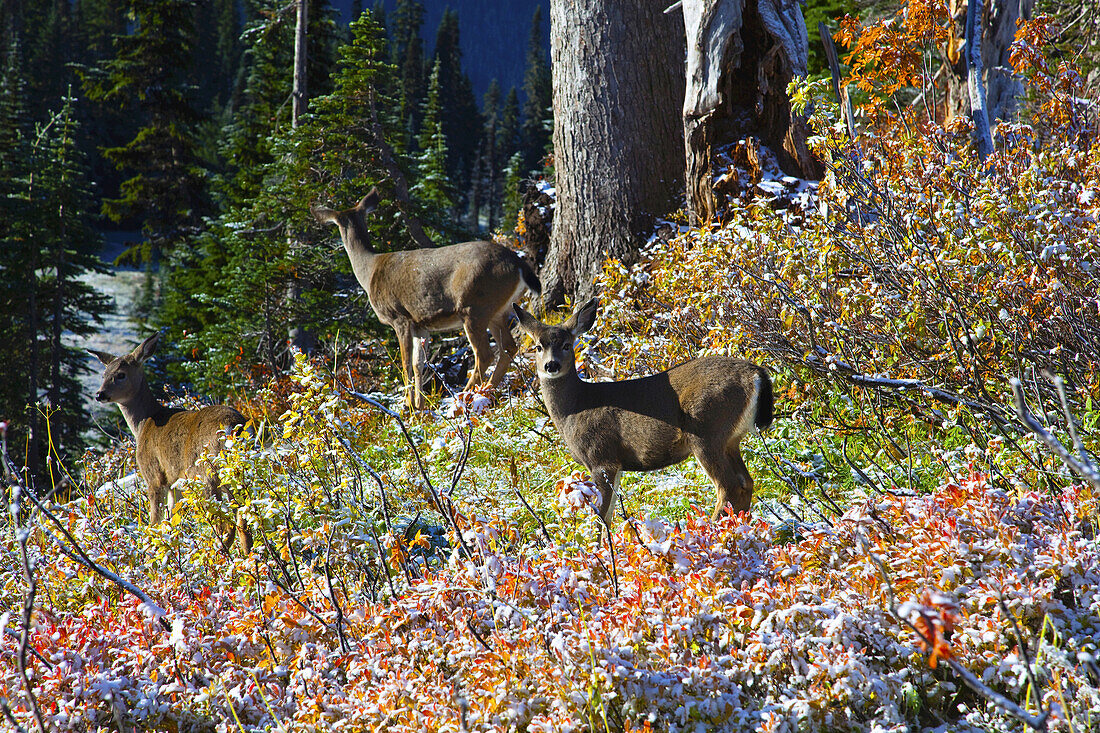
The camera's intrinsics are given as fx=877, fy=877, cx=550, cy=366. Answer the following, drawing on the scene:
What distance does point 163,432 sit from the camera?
232 inches

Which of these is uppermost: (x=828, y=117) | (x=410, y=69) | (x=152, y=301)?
(x=410, y=69)

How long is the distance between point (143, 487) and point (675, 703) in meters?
5.91

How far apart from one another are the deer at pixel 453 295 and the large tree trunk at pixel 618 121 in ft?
4.55

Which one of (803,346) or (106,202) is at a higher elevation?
(106,202)

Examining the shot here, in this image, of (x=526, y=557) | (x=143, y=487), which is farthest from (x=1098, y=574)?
(x=143, y=487)

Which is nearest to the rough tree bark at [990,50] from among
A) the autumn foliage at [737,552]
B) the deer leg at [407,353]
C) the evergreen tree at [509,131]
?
the autumn foliage at [737,552]

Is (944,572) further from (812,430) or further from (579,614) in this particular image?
(812,430)

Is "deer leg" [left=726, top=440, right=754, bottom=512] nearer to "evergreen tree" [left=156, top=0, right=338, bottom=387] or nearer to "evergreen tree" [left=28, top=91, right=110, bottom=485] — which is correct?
A: "evergreen tree" [left=156, top=0, right=338, bottom=387]

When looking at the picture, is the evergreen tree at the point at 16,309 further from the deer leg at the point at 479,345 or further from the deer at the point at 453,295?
the deer leg at the point at 479,345

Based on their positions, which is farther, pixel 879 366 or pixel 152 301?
pixel 152 301

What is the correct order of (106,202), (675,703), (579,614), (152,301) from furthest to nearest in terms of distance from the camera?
1. (152,301)
2. (106,202)
3. (579,614)
4. (675,703)

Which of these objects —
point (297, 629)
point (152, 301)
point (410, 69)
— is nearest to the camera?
point (297, 629)

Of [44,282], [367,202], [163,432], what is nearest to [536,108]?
[44,282]

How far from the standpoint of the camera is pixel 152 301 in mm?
37750
